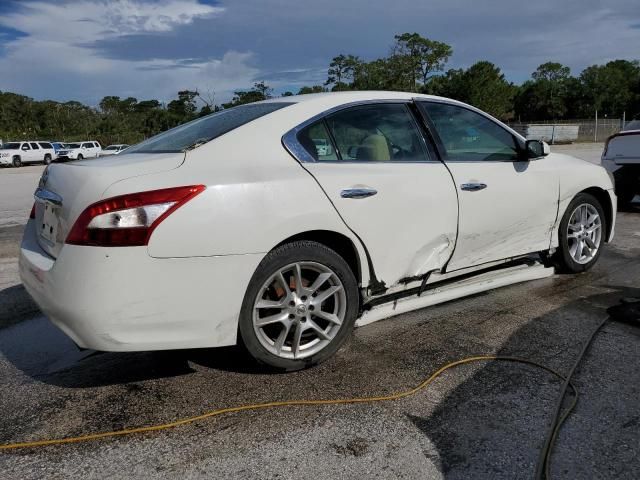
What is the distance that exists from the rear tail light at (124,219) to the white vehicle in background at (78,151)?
40.4 m

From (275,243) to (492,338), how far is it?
5.29 ft

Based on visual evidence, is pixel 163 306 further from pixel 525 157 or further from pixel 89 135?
pixel 89 135

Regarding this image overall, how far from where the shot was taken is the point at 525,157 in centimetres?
437

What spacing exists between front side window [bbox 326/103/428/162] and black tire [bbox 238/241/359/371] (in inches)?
24.7

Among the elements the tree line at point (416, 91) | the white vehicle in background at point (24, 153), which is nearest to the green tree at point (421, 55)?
the tree line at point (416, 91)

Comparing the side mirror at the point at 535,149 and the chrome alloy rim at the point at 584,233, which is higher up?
the side mirror at the point at 535,149

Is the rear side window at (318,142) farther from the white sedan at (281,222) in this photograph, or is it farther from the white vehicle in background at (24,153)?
the white vehicle in background at (24,153)

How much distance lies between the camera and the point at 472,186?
3.88 metres

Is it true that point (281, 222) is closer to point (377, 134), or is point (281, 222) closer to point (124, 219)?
point (124, 219)

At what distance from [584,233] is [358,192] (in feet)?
8.70

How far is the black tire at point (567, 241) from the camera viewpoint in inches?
185

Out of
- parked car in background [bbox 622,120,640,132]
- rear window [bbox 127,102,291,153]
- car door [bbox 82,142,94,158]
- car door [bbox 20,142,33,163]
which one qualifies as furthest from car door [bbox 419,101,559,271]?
car door [bbox 82,142,94,158]

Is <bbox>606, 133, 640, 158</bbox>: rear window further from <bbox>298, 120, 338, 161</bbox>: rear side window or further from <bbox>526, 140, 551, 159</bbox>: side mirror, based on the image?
<bbox>298, 120, 338, 161</bbox>: rear side window

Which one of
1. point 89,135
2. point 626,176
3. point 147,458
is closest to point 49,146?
point 89,135
